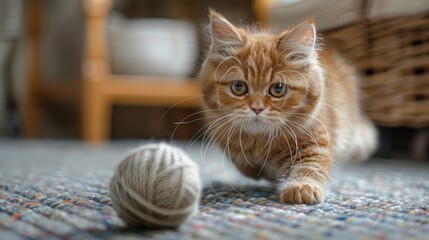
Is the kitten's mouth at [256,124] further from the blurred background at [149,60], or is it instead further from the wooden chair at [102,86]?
the wooden chair at [102,86]

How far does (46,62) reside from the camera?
139 inches

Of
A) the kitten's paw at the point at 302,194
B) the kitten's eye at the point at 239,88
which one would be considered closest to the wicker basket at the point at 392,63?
the kitten's eye at the point at 239,88

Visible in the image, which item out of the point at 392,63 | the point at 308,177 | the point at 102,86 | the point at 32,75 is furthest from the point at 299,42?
the point at 32,75

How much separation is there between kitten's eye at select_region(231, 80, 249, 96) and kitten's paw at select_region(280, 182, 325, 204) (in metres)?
0.23

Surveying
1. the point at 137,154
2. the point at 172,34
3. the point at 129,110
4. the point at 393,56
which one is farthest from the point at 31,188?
the point at 129,110

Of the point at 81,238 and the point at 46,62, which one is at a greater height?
the point at 46,62

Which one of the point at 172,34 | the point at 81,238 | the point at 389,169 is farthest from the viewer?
the point at 172,34

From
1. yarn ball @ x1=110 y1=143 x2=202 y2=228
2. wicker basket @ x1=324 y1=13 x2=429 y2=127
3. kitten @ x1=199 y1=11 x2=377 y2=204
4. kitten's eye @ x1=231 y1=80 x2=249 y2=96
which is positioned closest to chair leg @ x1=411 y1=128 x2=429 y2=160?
wicker basket @ x1=324 y1=13 x2=429 y2=127

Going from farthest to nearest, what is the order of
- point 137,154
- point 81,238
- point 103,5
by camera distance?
point 103,5 < point 137,154 < point 81,238

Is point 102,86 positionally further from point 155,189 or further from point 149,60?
point 155,189

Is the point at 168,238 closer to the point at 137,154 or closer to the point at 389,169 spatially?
the point at 137,154

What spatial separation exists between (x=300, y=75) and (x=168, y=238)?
1.86ft

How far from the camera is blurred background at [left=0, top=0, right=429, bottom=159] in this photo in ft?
5.74

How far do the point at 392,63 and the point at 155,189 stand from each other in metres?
1.30
